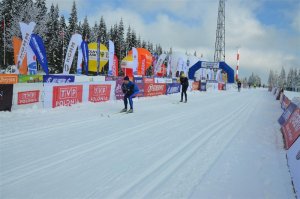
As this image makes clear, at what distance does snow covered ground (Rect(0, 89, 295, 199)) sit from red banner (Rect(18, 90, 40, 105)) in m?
1.23

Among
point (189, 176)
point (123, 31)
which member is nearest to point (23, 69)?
point (189, 176)

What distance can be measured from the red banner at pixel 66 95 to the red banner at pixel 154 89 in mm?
A: 7391

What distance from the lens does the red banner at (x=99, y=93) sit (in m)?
15.0

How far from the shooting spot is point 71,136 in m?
7.49

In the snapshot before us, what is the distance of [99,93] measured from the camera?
614 inches

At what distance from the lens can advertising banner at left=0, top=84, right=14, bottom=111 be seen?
1022 centimetres

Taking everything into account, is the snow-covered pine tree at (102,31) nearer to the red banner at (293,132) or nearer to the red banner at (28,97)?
the red banner at (28,97)

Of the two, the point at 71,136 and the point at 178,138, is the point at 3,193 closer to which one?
the point at 71,136

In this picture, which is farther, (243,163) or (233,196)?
(243,163)

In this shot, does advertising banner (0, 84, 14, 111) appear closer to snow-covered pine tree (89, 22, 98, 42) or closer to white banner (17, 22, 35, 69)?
white banner (17, 22, 35, 69)

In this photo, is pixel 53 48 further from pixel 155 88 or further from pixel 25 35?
pixel 25 35

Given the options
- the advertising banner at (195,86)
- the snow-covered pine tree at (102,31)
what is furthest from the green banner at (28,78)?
the snow-covered pine tree at (102,31)

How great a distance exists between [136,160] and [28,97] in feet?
23.1

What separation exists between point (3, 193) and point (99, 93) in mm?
11716
